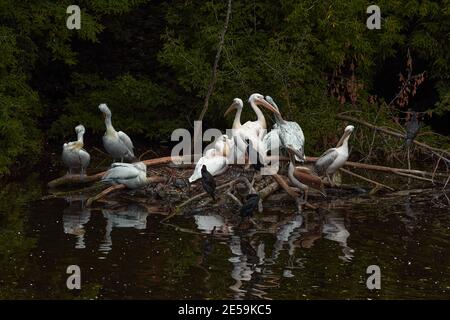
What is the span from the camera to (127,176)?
1497cm

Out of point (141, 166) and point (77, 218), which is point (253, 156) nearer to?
point (141, 166)

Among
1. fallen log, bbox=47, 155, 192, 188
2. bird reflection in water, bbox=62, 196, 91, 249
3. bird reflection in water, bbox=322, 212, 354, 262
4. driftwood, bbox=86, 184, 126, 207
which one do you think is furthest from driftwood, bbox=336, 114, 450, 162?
bird reflection in water, bbox=62, 196, 91, 249

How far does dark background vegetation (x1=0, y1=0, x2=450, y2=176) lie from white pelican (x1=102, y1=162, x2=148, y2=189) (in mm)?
3145

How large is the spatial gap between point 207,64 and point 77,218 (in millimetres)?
7036

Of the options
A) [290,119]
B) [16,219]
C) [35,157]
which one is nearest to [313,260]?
[16,219]

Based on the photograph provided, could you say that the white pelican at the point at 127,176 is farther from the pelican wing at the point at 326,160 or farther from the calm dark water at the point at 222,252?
the pelican wing at the point at 326,160

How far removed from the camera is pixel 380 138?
61.6ft

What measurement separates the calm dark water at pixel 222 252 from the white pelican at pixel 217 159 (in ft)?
2.52

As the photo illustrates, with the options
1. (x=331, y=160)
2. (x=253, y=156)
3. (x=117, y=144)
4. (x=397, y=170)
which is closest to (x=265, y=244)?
(x=253, y=156)

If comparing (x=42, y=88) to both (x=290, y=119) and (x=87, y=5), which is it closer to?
(x=87, y=5)

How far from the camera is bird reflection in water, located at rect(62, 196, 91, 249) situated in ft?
42.2

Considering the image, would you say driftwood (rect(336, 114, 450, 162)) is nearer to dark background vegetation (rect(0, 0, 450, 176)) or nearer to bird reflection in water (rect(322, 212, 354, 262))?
dark background vegetation (rect(0, 0, 450, 176))

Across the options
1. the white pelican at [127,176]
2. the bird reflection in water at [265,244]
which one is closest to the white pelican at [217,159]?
the white pelican at [127,176]

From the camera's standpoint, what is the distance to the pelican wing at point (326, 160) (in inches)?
611
